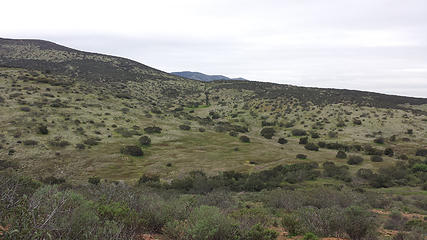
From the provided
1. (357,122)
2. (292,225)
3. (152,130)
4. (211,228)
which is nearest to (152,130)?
(152,130)

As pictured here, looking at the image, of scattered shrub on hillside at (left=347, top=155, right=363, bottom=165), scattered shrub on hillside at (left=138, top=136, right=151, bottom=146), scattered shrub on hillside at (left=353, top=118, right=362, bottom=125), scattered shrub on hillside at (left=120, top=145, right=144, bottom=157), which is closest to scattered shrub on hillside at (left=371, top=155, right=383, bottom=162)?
scattered shrub on hillside at (left=347, top=155, right=363, bottom=165)

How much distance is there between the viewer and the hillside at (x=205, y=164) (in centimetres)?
821

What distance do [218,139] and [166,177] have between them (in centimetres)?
1785

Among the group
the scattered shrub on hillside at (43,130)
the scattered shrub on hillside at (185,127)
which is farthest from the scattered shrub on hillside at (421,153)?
the scattered shrub on hillside at (43,130)

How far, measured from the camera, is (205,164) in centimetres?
2900

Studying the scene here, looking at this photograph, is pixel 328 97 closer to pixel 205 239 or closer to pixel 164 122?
pixel 164 122

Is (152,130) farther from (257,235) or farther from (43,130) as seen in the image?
(257,235)

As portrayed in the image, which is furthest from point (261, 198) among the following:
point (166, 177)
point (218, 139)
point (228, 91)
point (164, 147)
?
point (228, 91)

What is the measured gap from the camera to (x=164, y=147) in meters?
35.4

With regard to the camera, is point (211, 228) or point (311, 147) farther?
point (311, 147)

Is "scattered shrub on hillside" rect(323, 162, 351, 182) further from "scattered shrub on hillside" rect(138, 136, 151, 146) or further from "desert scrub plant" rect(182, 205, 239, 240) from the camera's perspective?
"scattered shrub on hillside" rect(138, 136, 151, 146)

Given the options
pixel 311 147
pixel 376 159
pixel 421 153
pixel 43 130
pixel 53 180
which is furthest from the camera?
pixel 311 147

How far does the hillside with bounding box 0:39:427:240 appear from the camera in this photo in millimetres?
8211

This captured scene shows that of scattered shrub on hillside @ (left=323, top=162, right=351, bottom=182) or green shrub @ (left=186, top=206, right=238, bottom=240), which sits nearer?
green shrub @ (left=186, top=206, right=238, bottom=240)
